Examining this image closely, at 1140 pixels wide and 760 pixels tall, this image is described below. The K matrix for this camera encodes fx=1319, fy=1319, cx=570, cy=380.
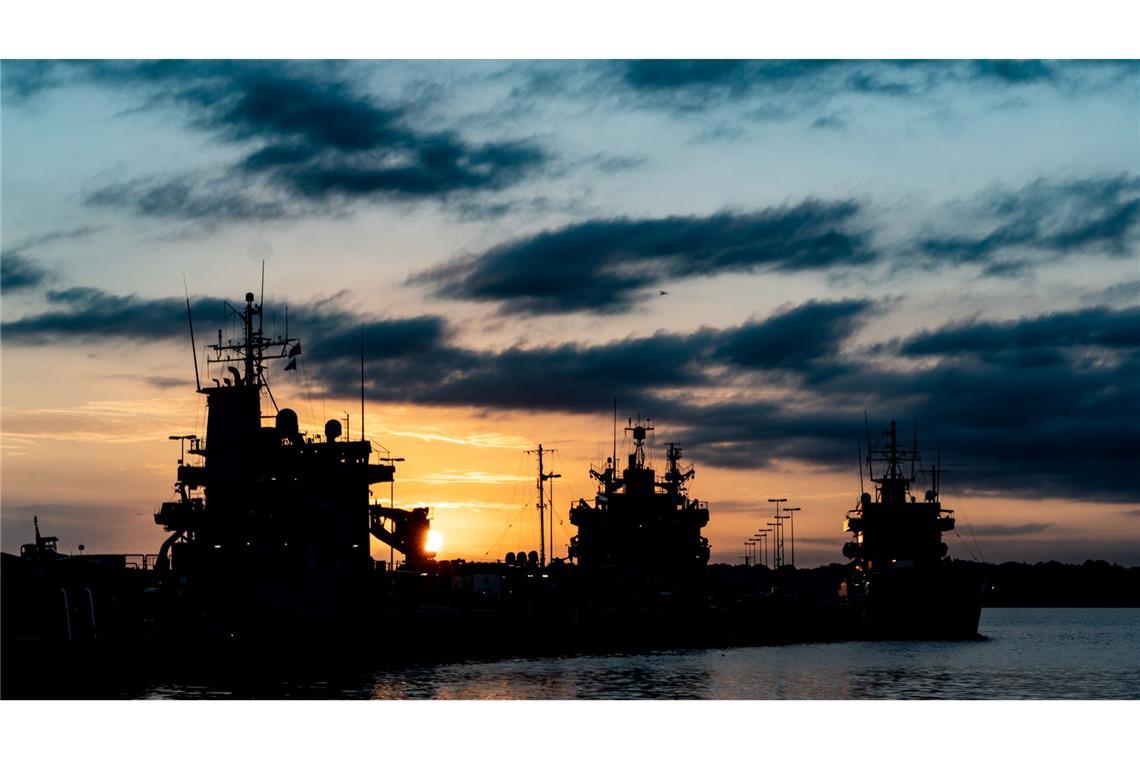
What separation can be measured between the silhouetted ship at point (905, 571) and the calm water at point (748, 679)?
15.2 m

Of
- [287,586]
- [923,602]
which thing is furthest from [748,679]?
[923,602]

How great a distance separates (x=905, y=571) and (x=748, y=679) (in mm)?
48043

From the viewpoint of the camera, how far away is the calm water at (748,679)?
54.8 m

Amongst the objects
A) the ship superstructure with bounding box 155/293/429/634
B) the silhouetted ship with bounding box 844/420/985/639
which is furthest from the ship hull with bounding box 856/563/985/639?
the ship superstructure with bounding box 155/293/429/634

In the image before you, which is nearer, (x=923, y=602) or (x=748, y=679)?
(x=748, y=679)

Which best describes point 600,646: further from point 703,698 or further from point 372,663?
point 703,698

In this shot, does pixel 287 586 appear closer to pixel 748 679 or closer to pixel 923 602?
pixel 748 679

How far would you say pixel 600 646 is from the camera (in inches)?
3568

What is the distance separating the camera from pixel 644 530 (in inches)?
4656

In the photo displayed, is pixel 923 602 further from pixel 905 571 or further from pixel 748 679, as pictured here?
pixel 748 679

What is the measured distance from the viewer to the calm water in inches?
2156

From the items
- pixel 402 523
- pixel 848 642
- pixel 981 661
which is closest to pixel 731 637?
pixel 848 642

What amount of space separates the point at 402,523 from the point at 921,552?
6018 cm

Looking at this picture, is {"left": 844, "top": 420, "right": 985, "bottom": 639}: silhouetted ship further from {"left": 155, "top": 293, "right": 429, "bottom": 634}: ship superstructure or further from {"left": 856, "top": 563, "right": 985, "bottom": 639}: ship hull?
{"left": 155, "top": 293, "right": 429, "bottom": 634}: ship superstructure
